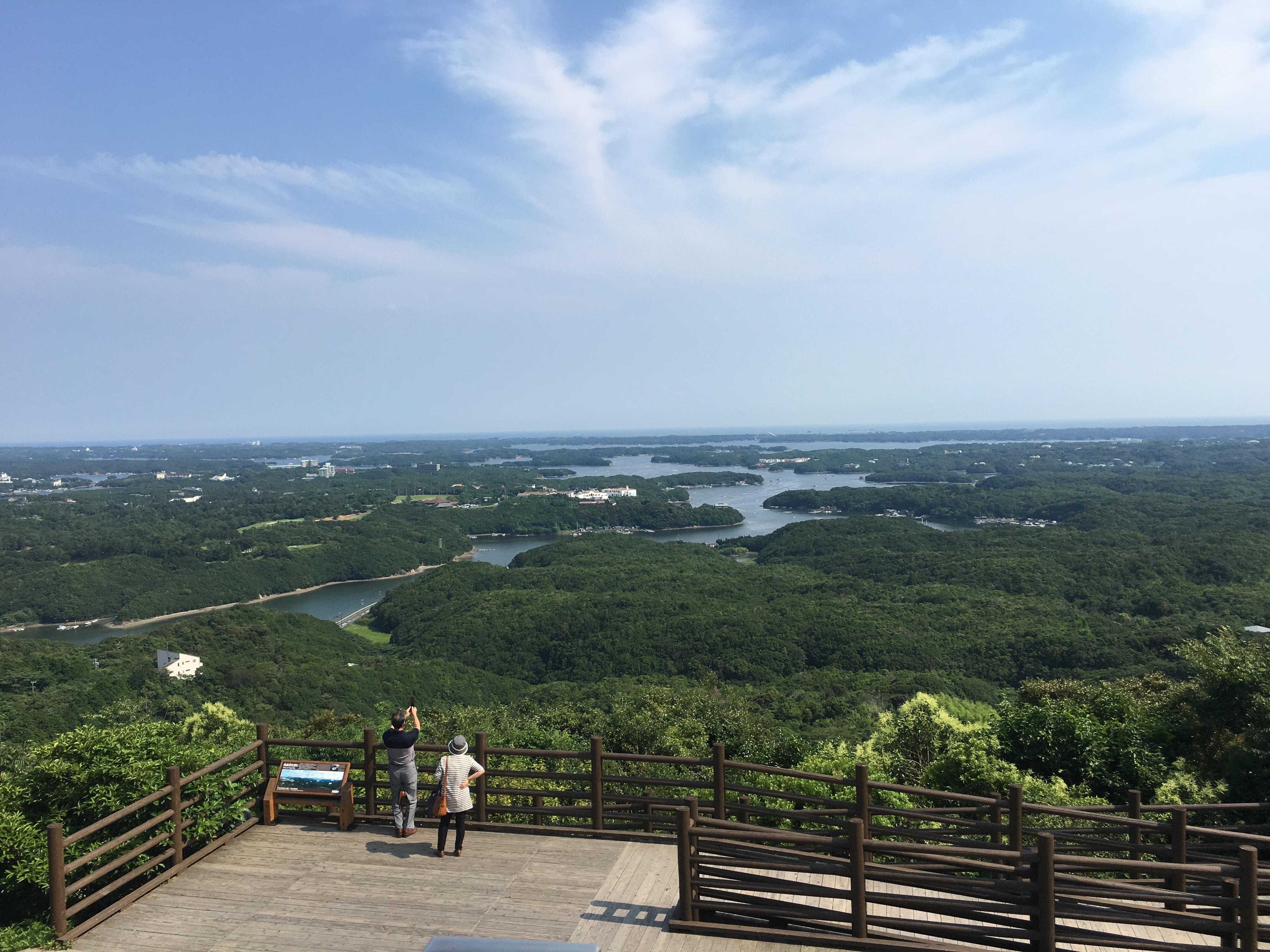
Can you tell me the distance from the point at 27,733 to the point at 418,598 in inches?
1411

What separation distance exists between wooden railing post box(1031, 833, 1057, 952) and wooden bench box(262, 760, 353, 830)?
601 cm

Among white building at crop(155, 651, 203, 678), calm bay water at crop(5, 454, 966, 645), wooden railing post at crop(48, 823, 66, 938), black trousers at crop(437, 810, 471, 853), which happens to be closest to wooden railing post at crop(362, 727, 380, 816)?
black trousers at crop(437, 810, 471, 853)

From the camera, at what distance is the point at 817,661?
45812 millimetres

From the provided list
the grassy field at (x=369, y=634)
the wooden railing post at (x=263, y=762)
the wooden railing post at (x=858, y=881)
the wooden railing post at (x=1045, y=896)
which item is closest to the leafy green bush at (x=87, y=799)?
the wooden railing post at (x=263, y=762)

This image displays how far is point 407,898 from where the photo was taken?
19.1 feet

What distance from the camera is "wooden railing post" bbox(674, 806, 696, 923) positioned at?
202 inches

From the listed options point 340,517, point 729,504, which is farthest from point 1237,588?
point 340,517

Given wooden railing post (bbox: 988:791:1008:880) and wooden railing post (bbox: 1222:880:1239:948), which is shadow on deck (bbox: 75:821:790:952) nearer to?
wooden railing post (bbox: 988:791:1008:880)

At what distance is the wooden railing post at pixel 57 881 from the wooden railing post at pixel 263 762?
226 centimetres

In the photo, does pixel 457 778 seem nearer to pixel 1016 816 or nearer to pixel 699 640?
pixel 1016 816

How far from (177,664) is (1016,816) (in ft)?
161

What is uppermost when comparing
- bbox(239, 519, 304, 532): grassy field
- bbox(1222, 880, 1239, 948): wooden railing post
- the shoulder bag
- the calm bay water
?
bbox(1222, 880, 1239, 948): wooden railing post

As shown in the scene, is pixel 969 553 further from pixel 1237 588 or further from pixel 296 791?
pixel 296 791

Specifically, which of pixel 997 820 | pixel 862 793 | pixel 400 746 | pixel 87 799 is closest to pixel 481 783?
pixel 400 746
